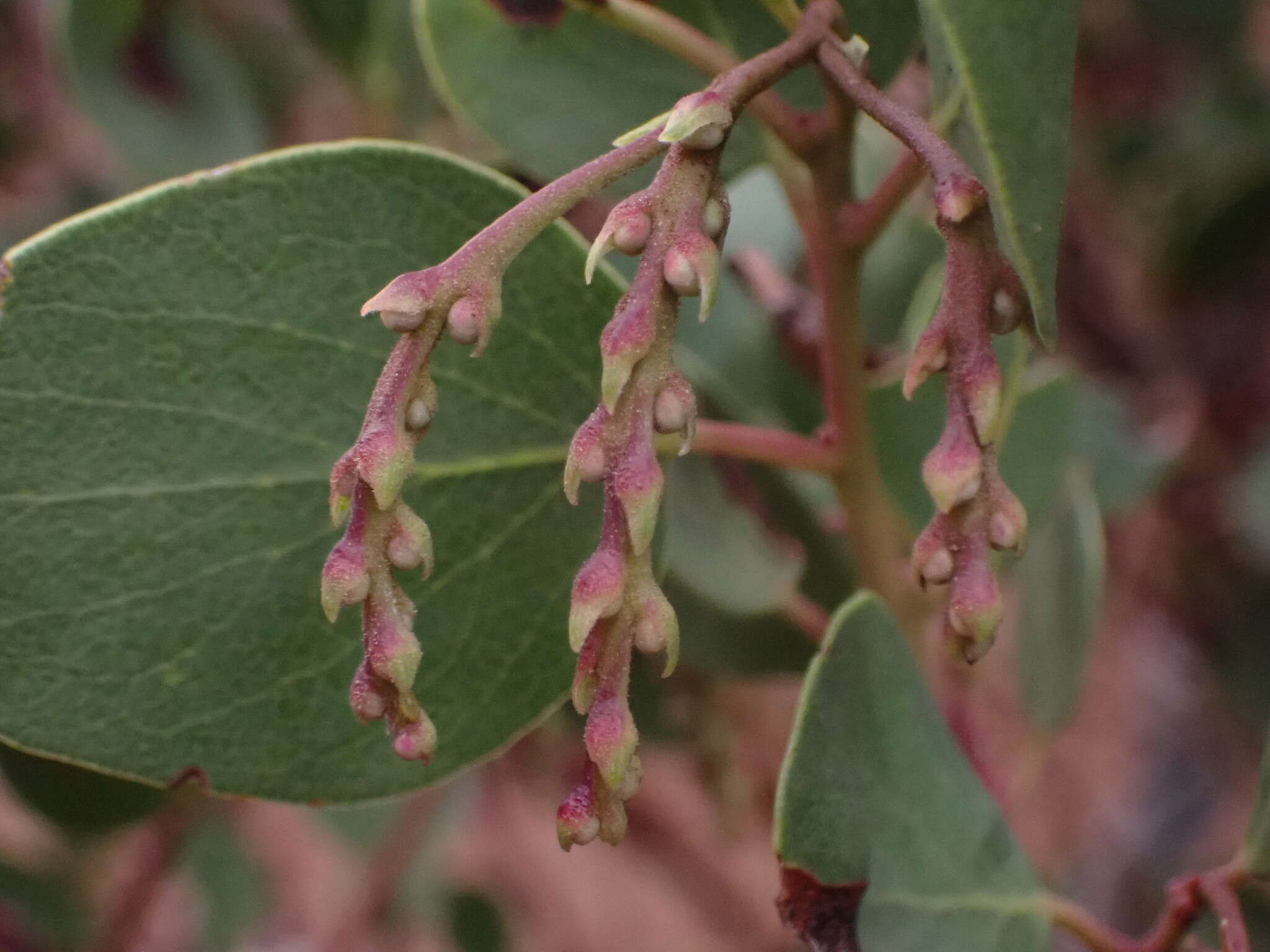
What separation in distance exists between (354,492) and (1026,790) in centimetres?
83

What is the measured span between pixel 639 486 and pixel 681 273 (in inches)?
2.5

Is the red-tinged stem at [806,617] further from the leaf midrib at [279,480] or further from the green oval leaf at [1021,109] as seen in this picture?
Result: the green oval leaf at [1021,109]

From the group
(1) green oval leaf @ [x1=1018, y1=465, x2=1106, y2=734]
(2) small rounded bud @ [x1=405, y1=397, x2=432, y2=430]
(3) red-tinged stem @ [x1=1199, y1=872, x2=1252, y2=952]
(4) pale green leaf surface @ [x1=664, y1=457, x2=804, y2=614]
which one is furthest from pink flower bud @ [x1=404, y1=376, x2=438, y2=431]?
(1) green oval leaf @ [x1=1018, y1=465, x2=1106, y2=734]

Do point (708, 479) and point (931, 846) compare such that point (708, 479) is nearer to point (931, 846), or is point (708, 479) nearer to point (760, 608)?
point (760, 608)

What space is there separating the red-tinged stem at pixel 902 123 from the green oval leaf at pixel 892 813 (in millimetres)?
203

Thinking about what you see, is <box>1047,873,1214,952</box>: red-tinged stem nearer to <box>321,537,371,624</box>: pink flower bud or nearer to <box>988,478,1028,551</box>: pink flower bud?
<box>988,478,1028,551</box>: pink flower bud

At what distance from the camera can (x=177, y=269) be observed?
0.52 meters

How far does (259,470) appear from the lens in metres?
0.54

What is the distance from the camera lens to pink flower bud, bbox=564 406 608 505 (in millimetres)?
375


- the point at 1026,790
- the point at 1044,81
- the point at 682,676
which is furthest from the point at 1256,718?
the point at 1044,81

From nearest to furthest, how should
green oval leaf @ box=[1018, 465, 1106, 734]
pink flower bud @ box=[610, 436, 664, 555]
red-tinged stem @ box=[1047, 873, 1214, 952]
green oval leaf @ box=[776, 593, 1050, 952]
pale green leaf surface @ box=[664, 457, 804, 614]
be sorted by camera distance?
pink flower bud @ box=[610, 436, 664, 555] < green oval leaf @ box=[776, 593, 1050, 952] < red-tinged stem @ box=[1047, 873, 1214, 952] < pale green leaf surface @ box=[664, 457, 804, 614] < green oval leaf @ box=[1018, 465, 1106, 734]

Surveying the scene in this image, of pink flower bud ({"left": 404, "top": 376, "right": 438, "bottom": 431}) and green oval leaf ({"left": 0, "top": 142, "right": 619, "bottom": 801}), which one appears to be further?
green oval leaf ({"left": 0, "top": 142, "right": 619, "bottom": 801})

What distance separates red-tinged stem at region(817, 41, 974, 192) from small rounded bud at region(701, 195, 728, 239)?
7 centimetres

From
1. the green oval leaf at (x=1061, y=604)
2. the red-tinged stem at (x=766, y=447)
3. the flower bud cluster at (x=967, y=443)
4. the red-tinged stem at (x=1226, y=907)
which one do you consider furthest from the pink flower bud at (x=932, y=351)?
the green oval leaf at (x=1061, y=604)
